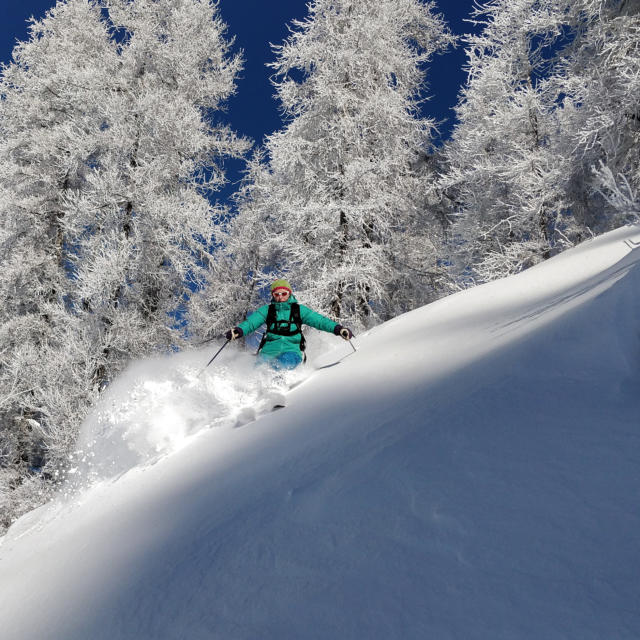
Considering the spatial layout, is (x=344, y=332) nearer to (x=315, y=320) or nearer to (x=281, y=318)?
(x=315, y=320)

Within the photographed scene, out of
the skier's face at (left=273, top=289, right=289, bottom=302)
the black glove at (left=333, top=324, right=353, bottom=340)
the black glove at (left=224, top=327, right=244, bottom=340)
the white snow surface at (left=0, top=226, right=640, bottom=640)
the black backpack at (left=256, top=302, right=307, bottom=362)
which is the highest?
the skier's face at (left=273, top=289, right=289, bottom=302)

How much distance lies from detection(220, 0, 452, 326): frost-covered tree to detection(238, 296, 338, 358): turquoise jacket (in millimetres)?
3963

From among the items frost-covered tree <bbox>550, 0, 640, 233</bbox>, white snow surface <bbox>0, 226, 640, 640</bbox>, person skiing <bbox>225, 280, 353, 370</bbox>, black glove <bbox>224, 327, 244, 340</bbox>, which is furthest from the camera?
frost-covered tree <bbox>550, 0, 640, 233</bbox>

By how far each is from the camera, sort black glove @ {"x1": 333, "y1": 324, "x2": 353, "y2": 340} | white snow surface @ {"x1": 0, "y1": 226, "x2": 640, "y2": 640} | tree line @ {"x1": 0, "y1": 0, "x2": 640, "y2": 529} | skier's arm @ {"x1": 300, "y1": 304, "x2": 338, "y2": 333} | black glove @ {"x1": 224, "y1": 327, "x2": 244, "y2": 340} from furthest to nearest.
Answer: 1. tree line @ {"x1": 0, "y1": 0, "x2": 640, "y2": 529}
2. skier's arm @ {"x1": 300, "y1": 304, "x2": 338, "y2": 333}
3. black glove @ {"x1": 333, "y1": 324, "x2": 353, "y2": 340}
4. black glove @ {"x1": 224, "y1": 327, "x2": 244, "y2": 340}
5. white snow surface @ {"x1": 0, "y1": 226, "x2": 640, "y2": 640}

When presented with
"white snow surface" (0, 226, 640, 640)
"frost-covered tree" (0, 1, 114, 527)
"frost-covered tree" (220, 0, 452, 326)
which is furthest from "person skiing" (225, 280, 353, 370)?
"frost-covered tree" (0, 1, 114, 527)

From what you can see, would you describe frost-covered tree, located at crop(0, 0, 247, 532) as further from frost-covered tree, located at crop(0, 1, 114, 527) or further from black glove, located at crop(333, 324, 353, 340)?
black glove, located at crop(333, 324, 353, 340)

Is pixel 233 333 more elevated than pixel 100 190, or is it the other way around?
pixel 100 190

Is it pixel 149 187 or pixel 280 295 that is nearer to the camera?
pixel 280 295

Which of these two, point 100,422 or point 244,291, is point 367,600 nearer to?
point 100,422

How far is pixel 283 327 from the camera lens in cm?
570

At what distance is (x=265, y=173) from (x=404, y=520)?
13205 mm

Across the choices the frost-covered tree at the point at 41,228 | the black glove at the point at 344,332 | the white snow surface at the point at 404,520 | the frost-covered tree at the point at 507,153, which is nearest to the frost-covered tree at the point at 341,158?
the frost-covered tree at the point at 507,153

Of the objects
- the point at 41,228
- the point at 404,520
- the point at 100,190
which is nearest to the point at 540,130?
the point at 100,190

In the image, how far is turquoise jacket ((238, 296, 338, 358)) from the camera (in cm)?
563
